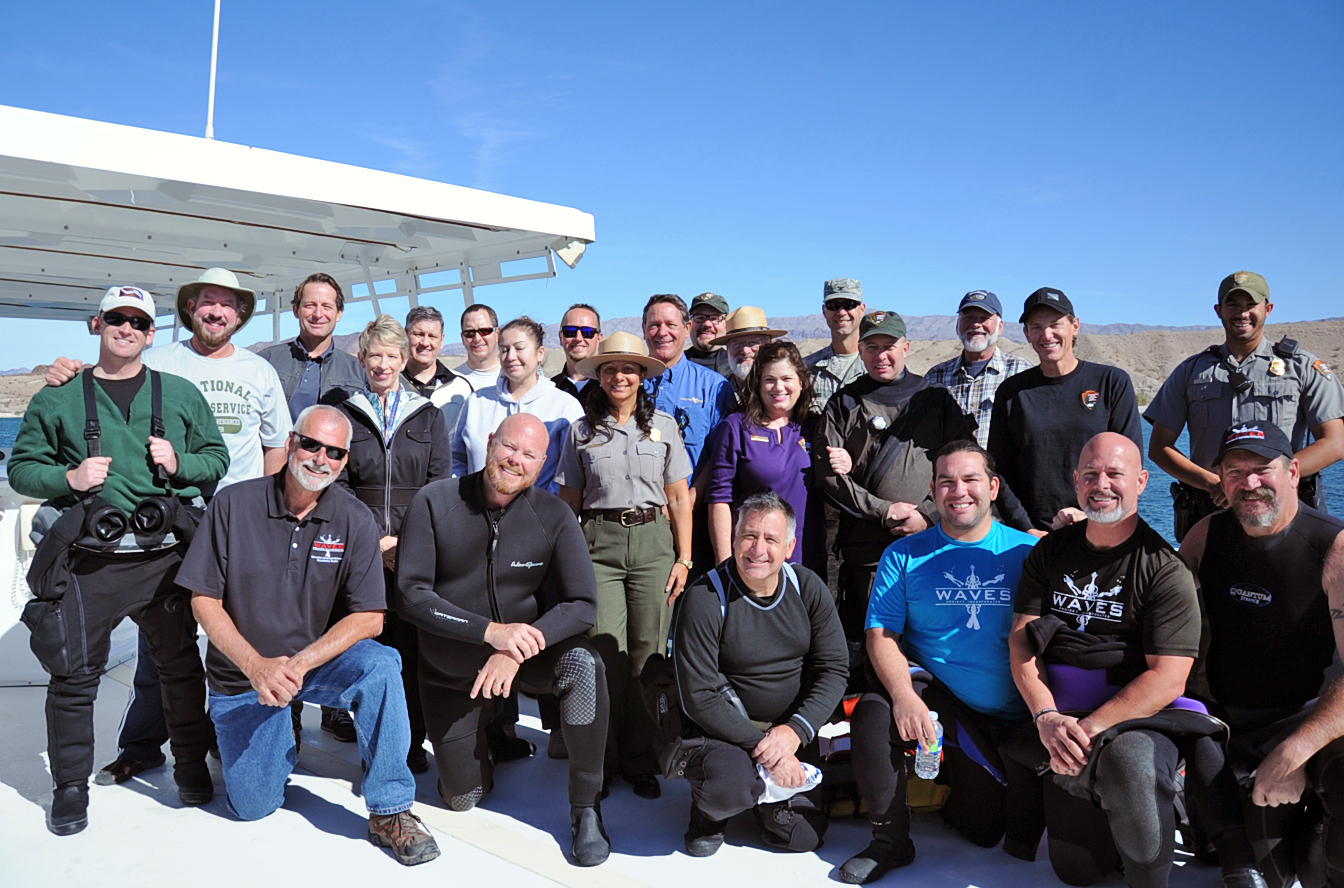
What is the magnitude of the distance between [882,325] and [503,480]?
1.90 m

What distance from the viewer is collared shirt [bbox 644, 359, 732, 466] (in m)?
4.54

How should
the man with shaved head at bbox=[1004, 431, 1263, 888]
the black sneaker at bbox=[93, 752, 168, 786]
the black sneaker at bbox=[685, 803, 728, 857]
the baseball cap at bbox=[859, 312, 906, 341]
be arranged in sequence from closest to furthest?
the man with shaved head at bbox=[1004, 431, 1263, 888] < the black sneaker at bbox=[685, 803, 728, 857] < the black sneaker at bbox=[93, 752, 168, 786] < the baseball cap at bbox=[859, 312, 906, 341]

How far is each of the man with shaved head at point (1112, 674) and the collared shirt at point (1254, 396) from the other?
5.93 feet

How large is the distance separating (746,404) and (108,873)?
2985 mm

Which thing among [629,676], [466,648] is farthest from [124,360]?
[629,676]

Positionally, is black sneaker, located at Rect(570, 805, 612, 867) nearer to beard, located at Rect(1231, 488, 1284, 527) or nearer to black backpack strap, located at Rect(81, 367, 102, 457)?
black backpack strap, located at Rect(81, 367, 102, 457)

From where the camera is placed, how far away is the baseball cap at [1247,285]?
4.22 metres

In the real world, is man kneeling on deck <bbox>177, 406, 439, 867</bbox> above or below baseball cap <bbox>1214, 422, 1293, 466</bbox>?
below

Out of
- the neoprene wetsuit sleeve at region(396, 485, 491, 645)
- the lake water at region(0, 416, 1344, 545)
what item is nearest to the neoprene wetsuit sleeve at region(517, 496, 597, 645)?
the neoprene wetsuit sleeve at region(396, 485, 491, 645)

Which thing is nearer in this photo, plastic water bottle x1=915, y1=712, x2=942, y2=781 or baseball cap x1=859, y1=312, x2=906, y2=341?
plastic water bottle x1=915, y1=712, x2=942, y2=781

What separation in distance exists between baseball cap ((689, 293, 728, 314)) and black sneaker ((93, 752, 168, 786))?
3.87 meters

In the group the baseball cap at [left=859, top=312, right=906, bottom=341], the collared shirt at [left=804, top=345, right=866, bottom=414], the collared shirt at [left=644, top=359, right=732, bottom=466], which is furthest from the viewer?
the collared shirt at [left=804, top=345, right=866, bottom=414]

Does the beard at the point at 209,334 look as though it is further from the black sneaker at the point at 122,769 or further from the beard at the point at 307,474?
the black sneaker at the point at 122,769

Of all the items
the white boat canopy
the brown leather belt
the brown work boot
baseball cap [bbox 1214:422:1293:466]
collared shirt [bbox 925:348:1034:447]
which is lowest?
the brown work boot
